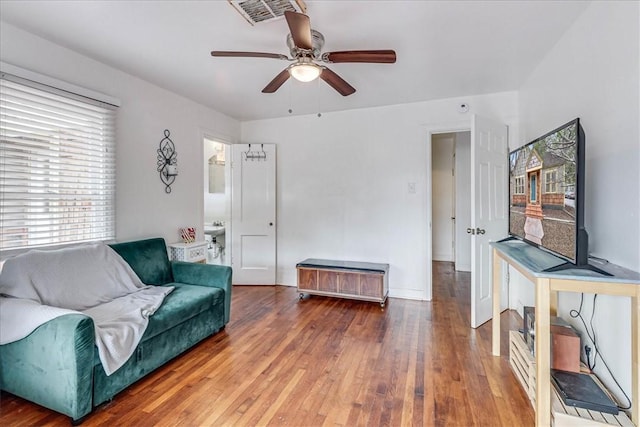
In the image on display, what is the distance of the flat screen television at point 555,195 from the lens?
1463 mm

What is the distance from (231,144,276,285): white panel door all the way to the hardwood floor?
1291 mm

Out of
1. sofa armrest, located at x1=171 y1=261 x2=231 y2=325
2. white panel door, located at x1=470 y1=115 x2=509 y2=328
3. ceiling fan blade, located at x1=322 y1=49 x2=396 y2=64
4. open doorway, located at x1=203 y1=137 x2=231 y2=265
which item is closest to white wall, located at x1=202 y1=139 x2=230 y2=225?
open doorway, located at x1=203 y1=137 x2=231 y2=265

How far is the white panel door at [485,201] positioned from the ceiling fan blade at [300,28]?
1860 millimetres

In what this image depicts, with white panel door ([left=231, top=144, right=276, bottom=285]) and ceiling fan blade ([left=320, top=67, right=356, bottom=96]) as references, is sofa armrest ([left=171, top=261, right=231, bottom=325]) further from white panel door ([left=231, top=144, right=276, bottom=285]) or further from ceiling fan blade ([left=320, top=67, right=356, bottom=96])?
ceiling fan blade ([left=320, top=67, right=356, bottom=96])

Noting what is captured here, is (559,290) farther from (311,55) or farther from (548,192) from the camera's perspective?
(311,55)

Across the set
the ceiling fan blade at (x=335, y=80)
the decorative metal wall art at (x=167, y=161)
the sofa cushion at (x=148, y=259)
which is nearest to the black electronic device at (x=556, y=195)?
the ceiling fan blade at (x=335, y=80)

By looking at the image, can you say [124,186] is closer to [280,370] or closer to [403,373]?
[280,370]

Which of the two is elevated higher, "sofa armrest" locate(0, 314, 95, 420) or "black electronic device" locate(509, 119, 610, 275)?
"black electronic device" locate(509, 119, 610, 275)

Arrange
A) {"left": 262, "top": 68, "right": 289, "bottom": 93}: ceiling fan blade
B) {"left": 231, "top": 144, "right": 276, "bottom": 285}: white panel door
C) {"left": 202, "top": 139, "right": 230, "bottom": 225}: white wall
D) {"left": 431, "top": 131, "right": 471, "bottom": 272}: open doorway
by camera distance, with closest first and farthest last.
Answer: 1. {"left": 262, "top": 68, "right": 289, "bottom": 93}: ceiling fan blade
2. {"left": 231, "top": 144, "right": 276, "bottom": 285}: white panel door
3. {"left": 202, "top": 139, "right": 230, "bottom": 225}: white wall
4. {"left": 431, "top": 131, "right": 471, "bottom": 272}: open doorway

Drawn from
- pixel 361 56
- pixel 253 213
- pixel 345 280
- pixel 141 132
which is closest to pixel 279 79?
pixel 361 56

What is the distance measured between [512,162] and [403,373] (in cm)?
190

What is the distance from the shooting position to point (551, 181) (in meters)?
1.74

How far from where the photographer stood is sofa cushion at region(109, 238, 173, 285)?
2.68 metres

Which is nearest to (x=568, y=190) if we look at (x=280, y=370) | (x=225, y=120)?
(x=280, y=370)
